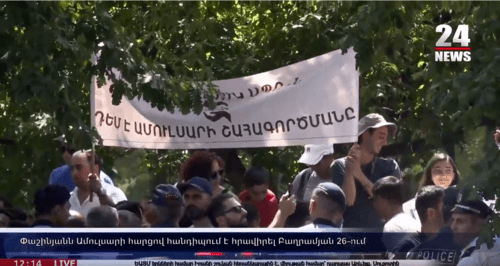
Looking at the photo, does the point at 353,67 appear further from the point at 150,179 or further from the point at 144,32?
the point at 150,179

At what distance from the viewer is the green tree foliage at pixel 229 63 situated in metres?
7.30

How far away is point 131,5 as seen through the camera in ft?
32.2

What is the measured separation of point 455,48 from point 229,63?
3253 mm

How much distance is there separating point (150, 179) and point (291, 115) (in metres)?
3.03

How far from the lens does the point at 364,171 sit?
25.8ft

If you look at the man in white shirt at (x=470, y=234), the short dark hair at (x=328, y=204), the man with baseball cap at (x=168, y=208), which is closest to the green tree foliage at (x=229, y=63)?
the man in white shirt at (x=470, y=234)

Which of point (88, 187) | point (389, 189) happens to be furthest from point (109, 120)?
point (389, 189)

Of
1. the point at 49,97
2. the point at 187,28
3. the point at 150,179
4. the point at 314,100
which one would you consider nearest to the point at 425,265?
the point at 314,100

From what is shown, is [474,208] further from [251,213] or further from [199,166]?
[199,166]

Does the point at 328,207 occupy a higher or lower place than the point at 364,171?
lower

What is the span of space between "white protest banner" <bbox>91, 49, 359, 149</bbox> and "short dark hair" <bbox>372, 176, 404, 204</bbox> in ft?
1.93

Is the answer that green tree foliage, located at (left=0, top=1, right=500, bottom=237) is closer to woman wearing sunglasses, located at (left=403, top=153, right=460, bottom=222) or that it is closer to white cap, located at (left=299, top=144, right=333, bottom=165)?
woman wearing sunglasses, located at (left=403, top=153, right=460, bottom=222)

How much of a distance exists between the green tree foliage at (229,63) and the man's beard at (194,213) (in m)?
0.73

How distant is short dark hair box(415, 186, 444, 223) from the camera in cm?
754
